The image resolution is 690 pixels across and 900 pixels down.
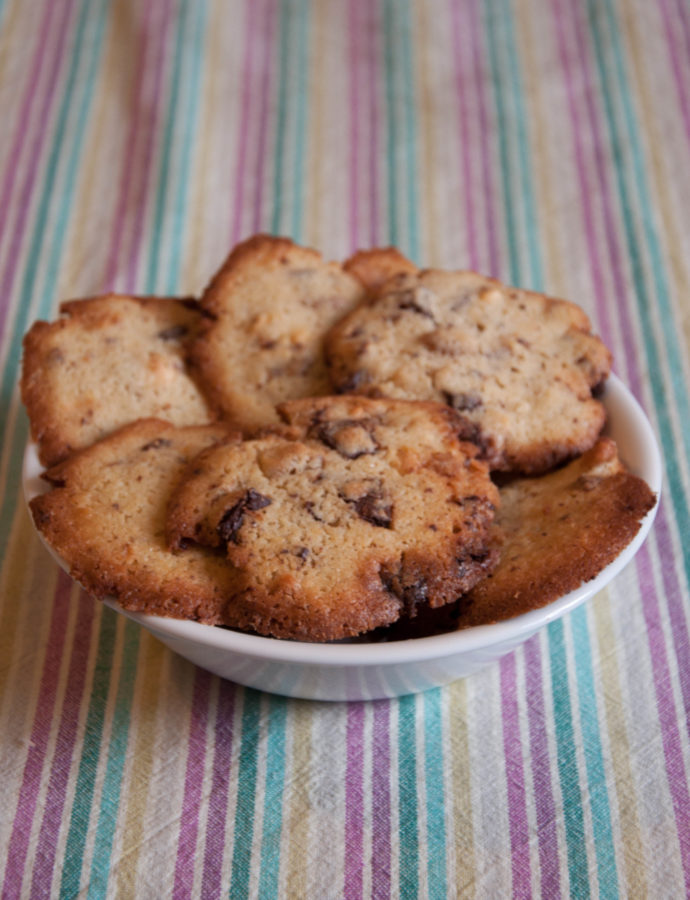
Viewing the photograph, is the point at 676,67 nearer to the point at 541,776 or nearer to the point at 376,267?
the point at 376,267

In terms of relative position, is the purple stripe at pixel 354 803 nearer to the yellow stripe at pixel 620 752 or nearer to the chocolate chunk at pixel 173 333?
the yellow stripe at pixel 620 752

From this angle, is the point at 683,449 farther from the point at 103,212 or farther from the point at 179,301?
the point at 103,212

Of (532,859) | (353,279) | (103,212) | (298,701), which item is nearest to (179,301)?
(353,279)

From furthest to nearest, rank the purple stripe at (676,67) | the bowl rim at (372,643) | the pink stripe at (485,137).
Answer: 1. the purple stripe at (676,67)
2. the pink stripe at (485,137)
3. the bowl rim at (372,643)

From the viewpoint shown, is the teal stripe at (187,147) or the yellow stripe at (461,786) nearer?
the yellow stripe at (461,786)

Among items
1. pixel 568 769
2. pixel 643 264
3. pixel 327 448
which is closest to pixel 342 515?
pixel 327 448

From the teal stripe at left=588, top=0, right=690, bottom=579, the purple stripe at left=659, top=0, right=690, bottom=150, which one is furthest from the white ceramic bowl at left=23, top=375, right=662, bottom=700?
the purple stripe at left=659, top=0, right=690, bottom=150

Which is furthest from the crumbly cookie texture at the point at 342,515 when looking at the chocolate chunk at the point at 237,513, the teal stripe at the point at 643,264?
the teal stripe at the point at 643,264
